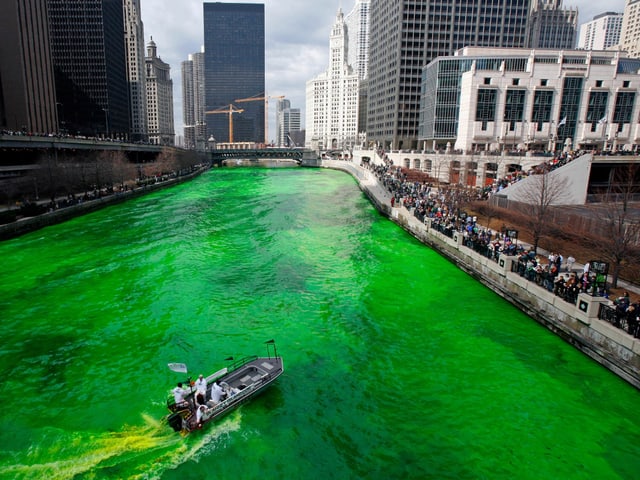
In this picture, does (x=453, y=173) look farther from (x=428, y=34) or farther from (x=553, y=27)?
(x=553, y=27)

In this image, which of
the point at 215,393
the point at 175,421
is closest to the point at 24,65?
the point at 215,393

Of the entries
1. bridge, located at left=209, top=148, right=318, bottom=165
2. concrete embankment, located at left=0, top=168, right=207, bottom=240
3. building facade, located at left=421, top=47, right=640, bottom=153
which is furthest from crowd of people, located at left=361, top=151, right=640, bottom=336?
bridge, located at left=209, top=148, right=318, bottom=165

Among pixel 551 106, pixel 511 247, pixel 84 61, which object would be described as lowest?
pixel 511 247

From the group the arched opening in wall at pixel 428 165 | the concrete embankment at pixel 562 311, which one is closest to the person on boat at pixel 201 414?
the concrete embankment at pixel 562 311

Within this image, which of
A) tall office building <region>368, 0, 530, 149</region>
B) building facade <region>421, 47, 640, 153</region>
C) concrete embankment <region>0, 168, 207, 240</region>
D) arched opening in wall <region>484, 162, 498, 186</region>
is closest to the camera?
concrete embankment <region>0, 168, 207, 240</region>

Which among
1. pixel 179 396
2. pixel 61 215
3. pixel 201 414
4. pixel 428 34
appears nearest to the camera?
pixel 201 414

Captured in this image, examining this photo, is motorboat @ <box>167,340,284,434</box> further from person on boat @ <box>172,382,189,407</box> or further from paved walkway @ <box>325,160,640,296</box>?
paved walkway @ <box>325,160,640,296</box>
